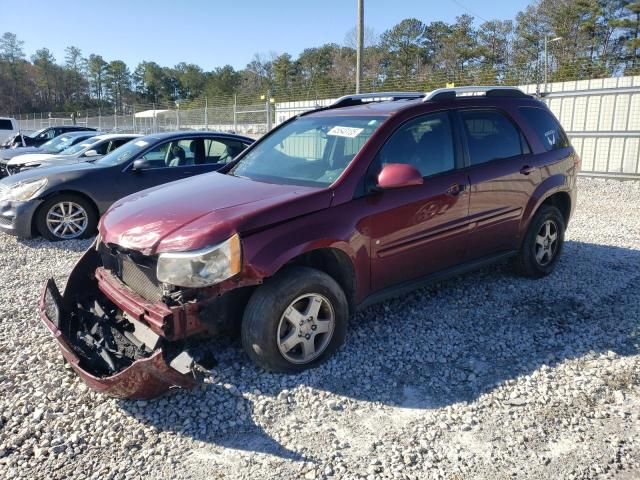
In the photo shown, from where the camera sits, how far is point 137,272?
11.0ft

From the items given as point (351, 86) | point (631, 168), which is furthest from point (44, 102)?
point (631, 168)

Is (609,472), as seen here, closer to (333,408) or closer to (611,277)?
(333,408)

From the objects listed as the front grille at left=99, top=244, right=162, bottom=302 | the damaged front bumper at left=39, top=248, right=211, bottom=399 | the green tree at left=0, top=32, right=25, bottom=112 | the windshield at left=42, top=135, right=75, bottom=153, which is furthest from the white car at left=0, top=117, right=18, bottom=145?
the green tree at left=0, top=32, right=25, bottom=112

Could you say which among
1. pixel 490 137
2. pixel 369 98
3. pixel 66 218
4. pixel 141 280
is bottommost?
pixel 66 218

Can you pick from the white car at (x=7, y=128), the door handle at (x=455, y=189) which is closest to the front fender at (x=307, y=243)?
the door handle at (x=455, y=189)

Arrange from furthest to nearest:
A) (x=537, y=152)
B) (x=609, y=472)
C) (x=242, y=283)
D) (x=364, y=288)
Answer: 1. (x=537, y=152)
2. (x=364, y=288)
3. (x=242, y=283)
4. (x=609, y=472)

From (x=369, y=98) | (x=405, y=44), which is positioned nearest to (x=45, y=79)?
(x=405, y=44)

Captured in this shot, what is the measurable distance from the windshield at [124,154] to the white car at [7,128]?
19.8 metres

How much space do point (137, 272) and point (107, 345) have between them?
0.50 m

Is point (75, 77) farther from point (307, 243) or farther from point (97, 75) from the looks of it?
point (307, 243)

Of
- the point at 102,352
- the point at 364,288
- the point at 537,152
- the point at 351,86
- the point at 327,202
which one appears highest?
the point at 351,86

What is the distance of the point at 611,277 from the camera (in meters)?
5.33

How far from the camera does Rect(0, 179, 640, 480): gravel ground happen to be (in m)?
2.65

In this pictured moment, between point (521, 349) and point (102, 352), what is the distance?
2944mm
